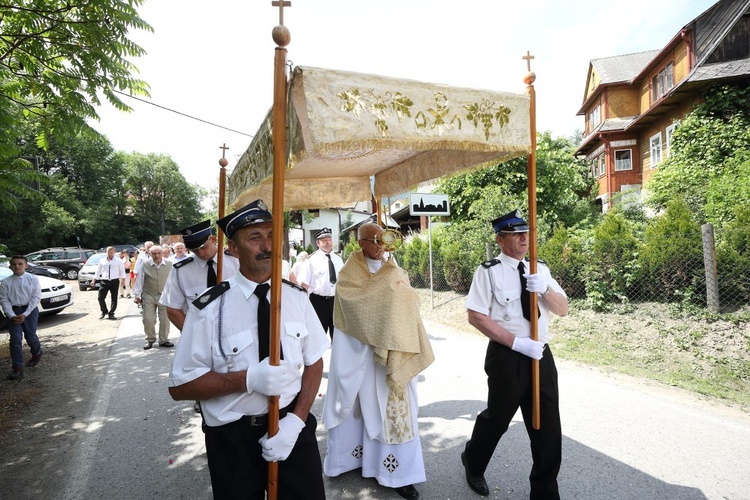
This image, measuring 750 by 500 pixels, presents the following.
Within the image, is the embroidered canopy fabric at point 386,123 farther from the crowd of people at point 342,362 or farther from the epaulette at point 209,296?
the epaulette at point 209,296

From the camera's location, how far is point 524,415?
293 centimetres

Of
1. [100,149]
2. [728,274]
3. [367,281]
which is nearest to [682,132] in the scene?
[728,274]

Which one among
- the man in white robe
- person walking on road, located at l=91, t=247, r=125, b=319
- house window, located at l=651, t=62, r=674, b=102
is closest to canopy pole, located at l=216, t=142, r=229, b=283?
the man in white robe

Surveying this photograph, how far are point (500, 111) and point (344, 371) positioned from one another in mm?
2200

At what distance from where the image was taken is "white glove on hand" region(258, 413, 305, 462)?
6.08ft

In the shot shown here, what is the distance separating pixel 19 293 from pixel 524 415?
7.88m

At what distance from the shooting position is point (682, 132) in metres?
14.7

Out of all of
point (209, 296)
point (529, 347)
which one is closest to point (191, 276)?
point (209, 296)

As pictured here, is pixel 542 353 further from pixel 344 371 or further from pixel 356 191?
pixel 356 191

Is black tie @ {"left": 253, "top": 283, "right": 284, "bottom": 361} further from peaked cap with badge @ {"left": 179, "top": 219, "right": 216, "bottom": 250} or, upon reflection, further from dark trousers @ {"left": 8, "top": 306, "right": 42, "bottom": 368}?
dark trousers @ {"left": 8, "top": 306, "right": 42, "bottom": 368}

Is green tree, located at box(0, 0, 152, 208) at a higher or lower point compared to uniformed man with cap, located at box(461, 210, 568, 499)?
higher

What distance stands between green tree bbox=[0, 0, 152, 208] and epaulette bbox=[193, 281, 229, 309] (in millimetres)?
3682

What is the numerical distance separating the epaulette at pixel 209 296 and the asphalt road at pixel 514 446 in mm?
2032

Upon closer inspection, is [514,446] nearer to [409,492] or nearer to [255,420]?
[409,492]
